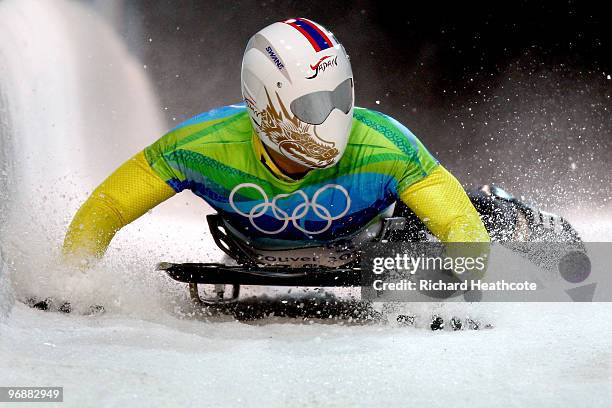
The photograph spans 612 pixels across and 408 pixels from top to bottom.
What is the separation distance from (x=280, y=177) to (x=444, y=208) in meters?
0.72

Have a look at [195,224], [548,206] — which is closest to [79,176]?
[195,224]

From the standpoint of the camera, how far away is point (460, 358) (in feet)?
10.6

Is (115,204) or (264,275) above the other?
(115,204)

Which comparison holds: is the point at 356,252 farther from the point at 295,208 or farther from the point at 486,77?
the point at 486,77

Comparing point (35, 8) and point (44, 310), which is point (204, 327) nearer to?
point (44, 310)

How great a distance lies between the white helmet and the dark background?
4.19m

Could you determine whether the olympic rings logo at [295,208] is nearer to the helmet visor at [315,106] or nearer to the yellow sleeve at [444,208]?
the yellow sleeve at [444,208]

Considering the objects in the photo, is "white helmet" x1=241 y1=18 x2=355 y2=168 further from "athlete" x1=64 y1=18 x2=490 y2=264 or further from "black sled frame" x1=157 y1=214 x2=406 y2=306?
"black sled frame" x1=157 y1=214 x2=406 y2=306

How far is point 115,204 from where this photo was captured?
14.7 feet

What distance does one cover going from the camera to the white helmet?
3.97 metres

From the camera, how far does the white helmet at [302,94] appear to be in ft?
13.0

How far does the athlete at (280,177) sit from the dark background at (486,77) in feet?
12.3

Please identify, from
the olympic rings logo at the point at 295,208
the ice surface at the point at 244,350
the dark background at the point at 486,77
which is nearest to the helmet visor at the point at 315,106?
the olympic rings logo at the point at 295,208

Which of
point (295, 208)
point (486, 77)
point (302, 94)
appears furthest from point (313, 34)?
point (486, 77)
